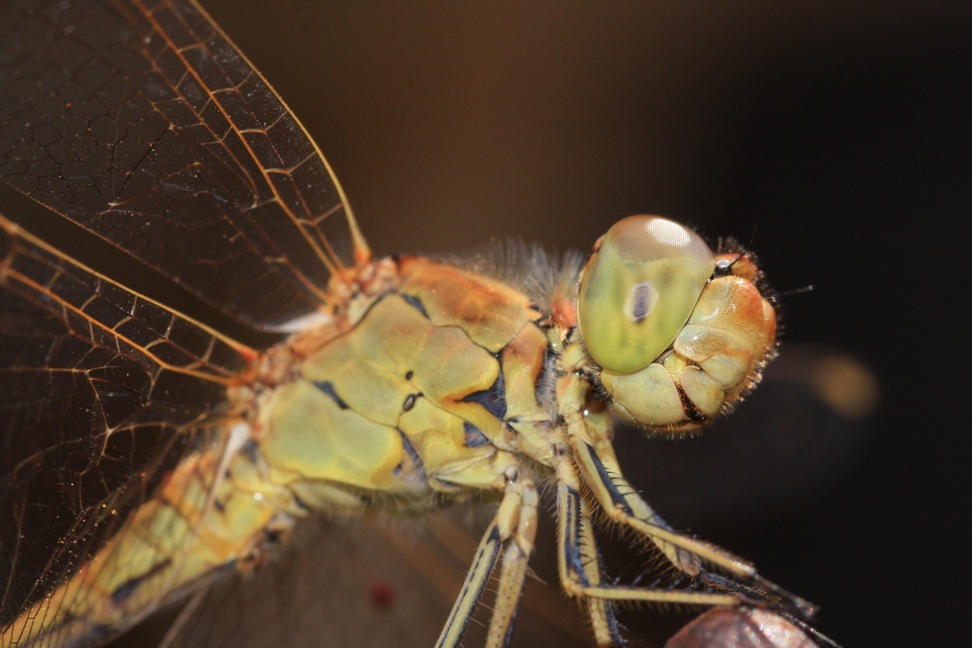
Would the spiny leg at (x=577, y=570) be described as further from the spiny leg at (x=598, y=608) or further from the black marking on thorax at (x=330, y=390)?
the black marking on thorax at (x=330, y=390)

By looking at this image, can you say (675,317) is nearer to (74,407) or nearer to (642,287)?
(642,287)

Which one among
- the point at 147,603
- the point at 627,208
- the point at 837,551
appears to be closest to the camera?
the point at 147,603

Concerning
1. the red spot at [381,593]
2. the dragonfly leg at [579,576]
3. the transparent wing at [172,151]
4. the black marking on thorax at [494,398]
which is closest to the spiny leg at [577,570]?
the dragonfly leg at [579,576]

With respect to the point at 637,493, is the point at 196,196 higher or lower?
higher

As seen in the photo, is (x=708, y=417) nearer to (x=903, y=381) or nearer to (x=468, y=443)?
(x=468, y=443)

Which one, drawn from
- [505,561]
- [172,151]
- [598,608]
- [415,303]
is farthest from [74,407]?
[598,608]

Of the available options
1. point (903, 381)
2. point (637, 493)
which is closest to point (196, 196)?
point (637, 493)

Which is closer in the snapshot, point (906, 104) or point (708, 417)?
point (708, 417)
